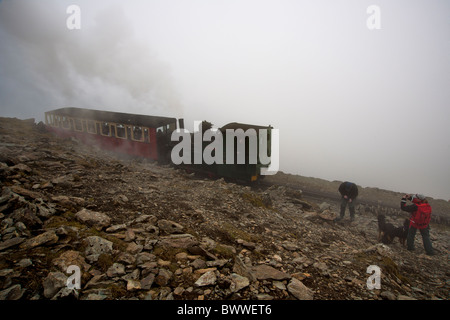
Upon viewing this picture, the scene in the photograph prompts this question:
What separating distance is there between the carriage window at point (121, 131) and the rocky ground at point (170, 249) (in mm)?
7356

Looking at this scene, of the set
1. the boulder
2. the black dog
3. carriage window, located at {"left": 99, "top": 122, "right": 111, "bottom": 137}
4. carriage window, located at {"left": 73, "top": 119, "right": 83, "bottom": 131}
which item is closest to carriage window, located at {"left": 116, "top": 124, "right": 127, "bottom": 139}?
carriage window, located at {"left": 99, "top": 122, "right": 111, "bottom": 137}

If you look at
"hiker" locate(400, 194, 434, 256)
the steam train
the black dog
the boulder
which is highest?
the steam train

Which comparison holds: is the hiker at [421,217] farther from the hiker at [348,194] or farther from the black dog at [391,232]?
the hiker at [348,194]

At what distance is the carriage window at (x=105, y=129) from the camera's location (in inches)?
651

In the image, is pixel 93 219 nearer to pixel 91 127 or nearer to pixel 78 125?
pixel 91 127

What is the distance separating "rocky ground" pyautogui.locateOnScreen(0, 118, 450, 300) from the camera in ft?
11.5

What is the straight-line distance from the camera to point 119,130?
16.2 meters

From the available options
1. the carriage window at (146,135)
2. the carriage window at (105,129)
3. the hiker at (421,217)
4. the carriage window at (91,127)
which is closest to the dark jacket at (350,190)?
the hiker at (421,217)

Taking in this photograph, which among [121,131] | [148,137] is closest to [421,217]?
[148,137]

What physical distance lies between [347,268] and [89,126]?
18684 mm

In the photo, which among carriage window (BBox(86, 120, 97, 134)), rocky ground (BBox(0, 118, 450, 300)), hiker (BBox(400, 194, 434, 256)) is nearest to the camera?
rocky ground (BBox(0, 118, 450, 300))

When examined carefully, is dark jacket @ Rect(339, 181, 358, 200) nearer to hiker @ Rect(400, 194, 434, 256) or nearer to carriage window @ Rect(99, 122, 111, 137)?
hiker @ Rect(400, 194, 434, 256)

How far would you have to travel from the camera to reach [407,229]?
8.06 metres
